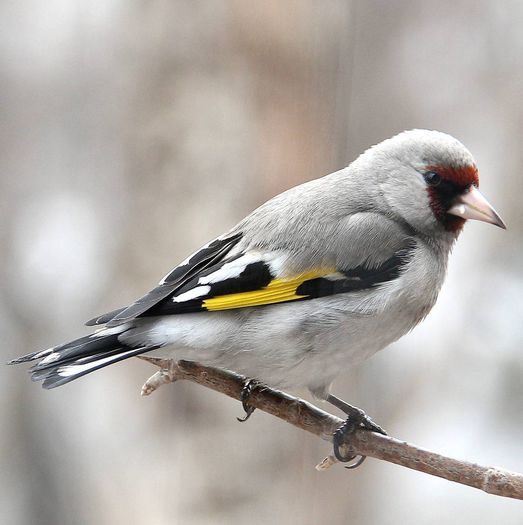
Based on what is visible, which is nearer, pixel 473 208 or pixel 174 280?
pixel 174 280

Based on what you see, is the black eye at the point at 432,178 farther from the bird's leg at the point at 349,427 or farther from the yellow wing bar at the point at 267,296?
the bird's leg at the point at 349,427

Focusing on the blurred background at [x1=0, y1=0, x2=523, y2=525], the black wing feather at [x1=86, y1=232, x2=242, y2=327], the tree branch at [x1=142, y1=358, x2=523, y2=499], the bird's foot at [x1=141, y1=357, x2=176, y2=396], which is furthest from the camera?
the blurred background at [x1=0, y1=0, x2=523, y2=525]

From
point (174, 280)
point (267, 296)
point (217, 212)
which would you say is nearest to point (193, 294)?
point (174, 280)

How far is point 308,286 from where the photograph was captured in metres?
2.88

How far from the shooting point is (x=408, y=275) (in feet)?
9.90

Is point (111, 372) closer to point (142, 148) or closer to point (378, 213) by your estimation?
point (142, 148)

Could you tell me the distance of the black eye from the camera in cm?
310

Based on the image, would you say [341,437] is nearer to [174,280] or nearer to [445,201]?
[174,280]

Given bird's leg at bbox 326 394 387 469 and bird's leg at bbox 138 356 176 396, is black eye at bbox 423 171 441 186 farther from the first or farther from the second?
bird's leg at bbox 138 356 176 396

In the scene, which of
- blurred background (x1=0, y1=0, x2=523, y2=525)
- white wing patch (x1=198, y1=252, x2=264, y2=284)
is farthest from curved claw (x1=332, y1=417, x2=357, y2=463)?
blurred background (x1=0, y1=0, x2=523, y2=525)

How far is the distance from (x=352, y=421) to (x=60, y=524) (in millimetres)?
2785

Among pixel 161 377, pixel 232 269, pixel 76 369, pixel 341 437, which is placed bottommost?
pixel 341 437

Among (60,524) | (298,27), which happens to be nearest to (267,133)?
(298,27)

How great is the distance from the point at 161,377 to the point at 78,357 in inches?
13.8
